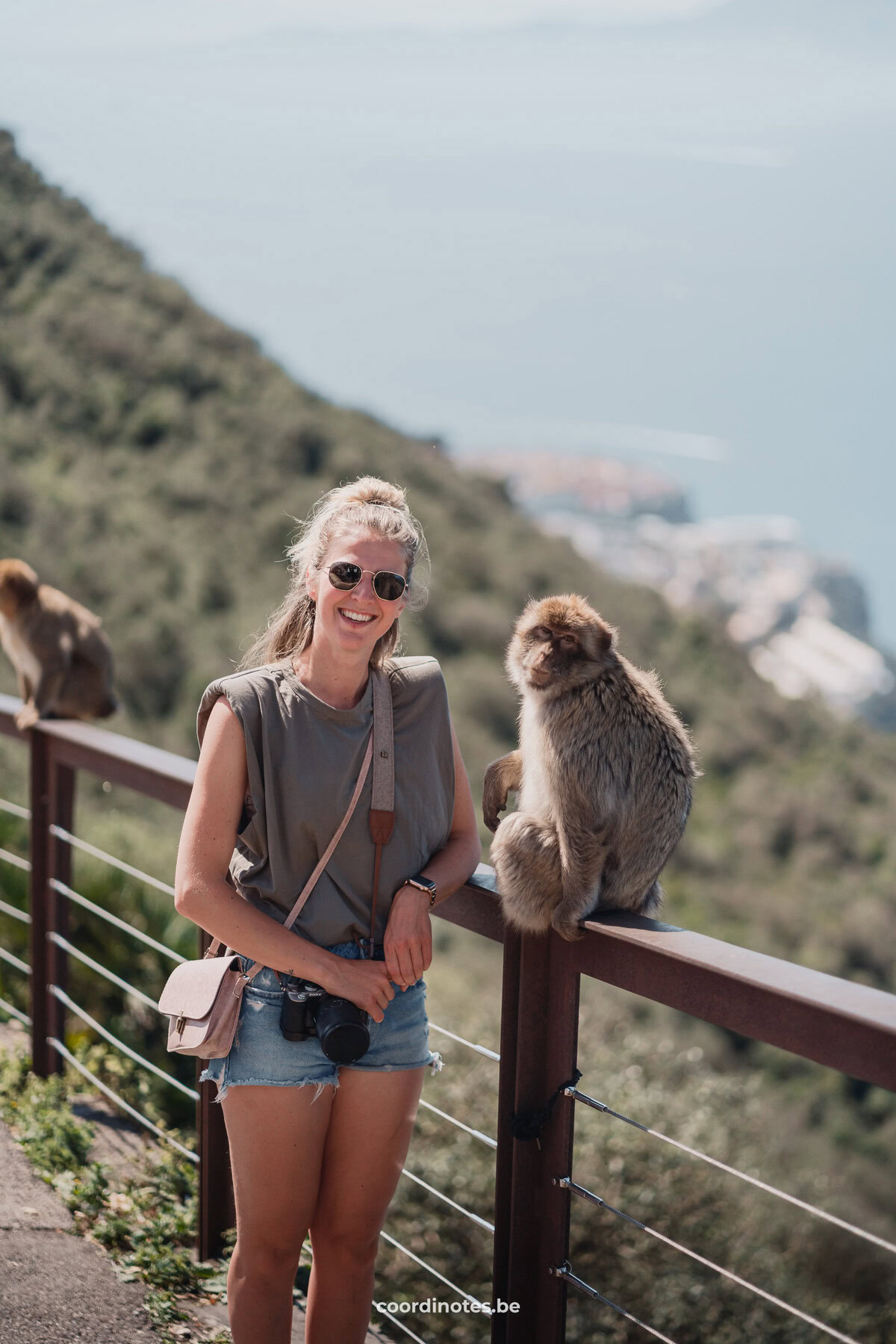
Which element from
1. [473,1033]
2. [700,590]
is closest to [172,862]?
[473,1033]

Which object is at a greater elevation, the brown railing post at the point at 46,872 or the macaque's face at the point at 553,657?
the macaque's face at the point at 553,657

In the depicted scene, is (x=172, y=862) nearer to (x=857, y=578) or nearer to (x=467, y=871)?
(x=467, y=871)

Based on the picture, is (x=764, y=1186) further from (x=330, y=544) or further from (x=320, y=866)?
(x=330, y=544)

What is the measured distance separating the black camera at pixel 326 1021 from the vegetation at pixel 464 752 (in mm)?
2145

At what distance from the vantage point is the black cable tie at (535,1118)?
217cm

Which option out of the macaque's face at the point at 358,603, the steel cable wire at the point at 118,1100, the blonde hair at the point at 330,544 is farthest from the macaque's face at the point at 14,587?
the macaque's face at the point at 358,603

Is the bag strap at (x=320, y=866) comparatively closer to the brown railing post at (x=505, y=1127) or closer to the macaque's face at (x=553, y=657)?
the brown railing post at (x=505, y=1127)

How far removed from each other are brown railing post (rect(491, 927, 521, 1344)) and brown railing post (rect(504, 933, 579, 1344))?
0.05ft

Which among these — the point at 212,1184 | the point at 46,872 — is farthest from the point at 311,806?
the point at 46,872

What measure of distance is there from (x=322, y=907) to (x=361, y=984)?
0.13 m

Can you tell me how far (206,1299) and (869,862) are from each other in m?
28.3

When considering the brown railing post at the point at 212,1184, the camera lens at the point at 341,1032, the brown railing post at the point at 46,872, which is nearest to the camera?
the camera lens at the point at 341,1032

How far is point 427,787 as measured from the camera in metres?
2.12
